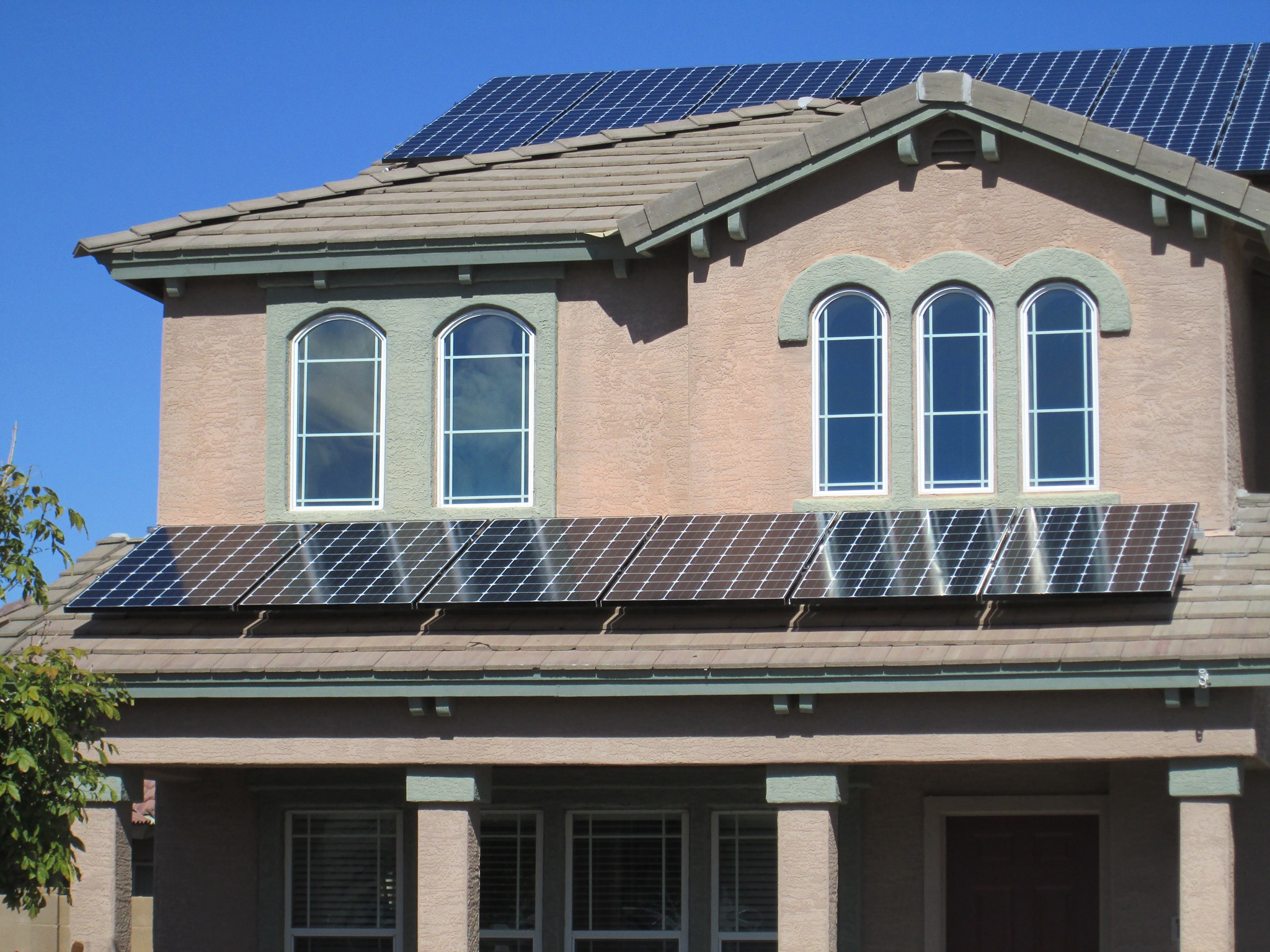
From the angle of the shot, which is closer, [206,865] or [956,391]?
[956,391]

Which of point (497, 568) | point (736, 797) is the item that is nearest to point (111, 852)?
point (497, 568)

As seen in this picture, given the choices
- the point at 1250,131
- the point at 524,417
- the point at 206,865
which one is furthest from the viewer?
the point at 1250,131

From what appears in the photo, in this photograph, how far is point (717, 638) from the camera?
43.3ft

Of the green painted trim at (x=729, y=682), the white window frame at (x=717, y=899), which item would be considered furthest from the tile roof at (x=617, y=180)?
the white window frame at (x=717, y=899)

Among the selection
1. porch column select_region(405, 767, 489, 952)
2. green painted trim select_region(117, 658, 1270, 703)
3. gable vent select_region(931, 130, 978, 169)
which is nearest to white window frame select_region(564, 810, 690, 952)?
porch column select_region(405, 767, 489, 952)

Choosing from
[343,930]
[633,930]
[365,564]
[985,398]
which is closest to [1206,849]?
[985,398]

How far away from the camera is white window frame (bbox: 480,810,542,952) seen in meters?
15.3

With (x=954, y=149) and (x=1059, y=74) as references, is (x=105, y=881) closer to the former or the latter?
(x=954, y=149)

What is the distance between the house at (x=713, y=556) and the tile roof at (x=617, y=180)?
0.14ft

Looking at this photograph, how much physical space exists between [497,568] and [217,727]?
244 cm

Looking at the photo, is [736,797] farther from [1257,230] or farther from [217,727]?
[1257,230]

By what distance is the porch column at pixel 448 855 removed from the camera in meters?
13.3

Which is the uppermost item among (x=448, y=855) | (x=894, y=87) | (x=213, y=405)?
(x=894, y=87)

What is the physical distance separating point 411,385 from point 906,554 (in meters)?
4.72
